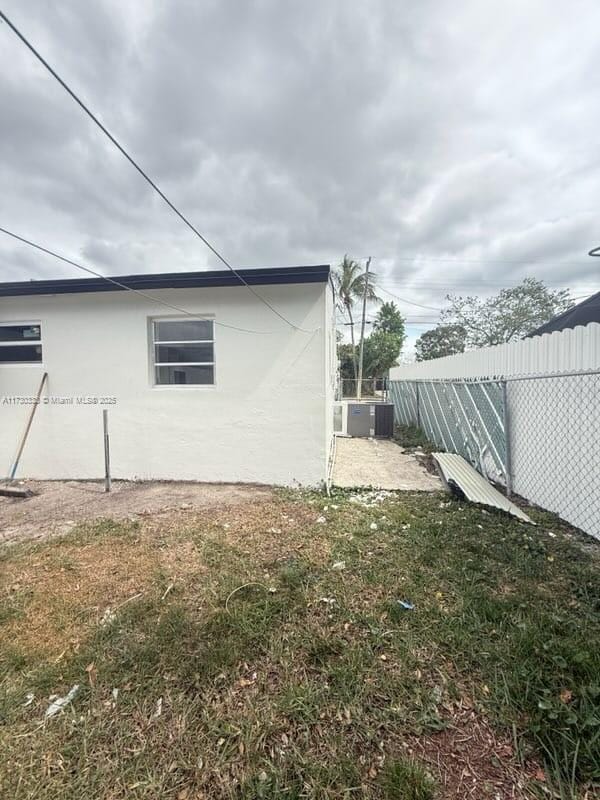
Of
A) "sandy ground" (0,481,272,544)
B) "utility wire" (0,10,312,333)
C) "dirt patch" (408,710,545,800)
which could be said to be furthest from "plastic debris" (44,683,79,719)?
"utility wire" (0,10,312,333)

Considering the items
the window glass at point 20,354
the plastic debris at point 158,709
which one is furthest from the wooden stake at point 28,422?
the plastic debris at point 158,709

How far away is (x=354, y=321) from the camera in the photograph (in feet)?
93.1

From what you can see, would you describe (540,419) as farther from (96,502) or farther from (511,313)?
(511,313)

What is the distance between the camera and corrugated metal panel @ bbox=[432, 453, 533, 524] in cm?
419

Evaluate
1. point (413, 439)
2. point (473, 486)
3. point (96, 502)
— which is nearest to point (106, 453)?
point (96, 502)

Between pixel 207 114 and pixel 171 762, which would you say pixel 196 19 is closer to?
pixel 207 114

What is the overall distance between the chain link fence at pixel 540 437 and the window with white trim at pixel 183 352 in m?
4.38

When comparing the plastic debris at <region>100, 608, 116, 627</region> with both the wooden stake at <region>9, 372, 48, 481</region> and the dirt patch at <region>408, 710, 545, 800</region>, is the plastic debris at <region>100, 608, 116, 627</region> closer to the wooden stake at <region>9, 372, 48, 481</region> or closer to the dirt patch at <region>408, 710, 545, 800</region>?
the dirt patch at <region>408, 710, 545, 800</region>

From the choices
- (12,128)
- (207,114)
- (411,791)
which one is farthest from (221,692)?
(207,114)

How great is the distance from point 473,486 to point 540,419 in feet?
3.99

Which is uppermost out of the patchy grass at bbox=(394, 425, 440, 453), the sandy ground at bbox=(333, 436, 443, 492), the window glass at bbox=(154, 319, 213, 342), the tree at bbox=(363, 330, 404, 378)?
the tree at bbox=(363, 330, 404, 378)

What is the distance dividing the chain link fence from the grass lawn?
0.69 meters

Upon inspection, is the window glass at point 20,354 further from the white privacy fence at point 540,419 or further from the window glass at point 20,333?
the white privacy fence at point 540,419

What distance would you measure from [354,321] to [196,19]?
25.9 metres
